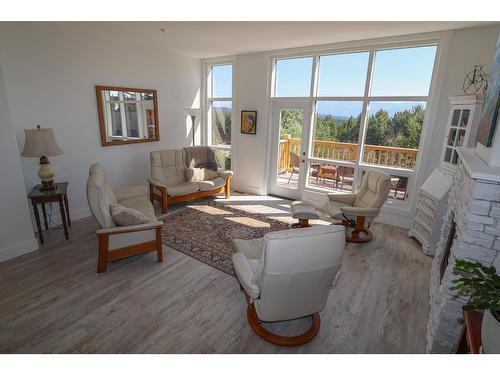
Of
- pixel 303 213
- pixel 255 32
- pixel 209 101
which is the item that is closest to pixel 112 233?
pixel 303 213

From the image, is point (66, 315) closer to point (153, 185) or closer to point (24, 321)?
point (24, 321)

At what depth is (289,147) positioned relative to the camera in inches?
211

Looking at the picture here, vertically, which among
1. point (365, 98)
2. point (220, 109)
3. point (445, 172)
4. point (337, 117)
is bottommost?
point (445, 172)

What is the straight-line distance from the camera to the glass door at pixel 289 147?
16.5 feet

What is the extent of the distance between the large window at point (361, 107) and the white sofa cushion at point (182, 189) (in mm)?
2116

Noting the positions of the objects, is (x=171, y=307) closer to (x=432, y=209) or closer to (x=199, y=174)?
(x=199, y=174)

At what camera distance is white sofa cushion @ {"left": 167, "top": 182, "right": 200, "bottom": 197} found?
449cm

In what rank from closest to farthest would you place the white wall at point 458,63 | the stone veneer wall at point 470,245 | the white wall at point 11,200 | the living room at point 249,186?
the stone veneer wall at point 470,245 < the living room at point 249,186 < the white wall at point 11,200 < the white wall at point 458,63

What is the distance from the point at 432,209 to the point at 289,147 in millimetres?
2728

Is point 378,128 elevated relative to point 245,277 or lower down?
elevated

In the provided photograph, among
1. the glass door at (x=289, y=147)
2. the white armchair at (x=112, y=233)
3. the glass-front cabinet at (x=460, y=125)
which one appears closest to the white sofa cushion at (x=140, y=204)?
the white armchair at (x=112, y=233)

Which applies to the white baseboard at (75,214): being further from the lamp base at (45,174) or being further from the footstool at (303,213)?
the footstool at (303,213)

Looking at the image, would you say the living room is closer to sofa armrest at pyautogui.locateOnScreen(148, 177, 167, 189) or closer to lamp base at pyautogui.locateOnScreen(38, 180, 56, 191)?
lamp base at pyautogui.locateOnScreen(38, 180, 56, 191)
